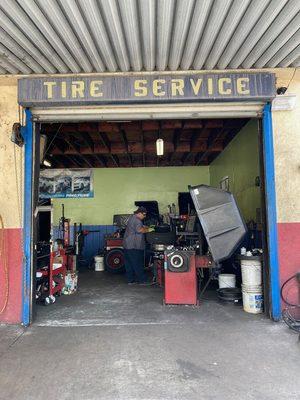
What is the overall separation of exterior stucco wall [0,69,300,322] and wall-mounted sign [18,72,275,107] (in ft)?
1.10

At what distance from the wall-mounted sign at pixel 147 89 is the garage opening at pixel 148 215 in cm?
60

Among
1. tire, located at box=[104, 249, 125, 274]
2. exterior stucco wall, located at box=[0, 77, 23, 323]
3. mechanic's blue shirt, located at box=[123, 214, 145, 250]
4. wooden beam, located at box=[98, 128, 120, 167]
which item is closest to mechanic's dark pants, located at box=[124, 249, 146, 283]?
mechanic's blue shirt, located at box=[123, 214, 145, 250]

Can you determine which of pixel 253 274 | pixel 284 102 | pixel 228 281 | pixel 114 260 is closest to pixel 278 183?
pixel 284 102

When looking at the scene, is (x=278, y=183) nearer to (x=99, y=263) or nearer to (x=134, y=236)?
(x=134, y=236)

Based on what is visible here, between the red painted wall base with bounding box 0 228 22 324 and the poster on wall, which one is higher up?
the poster on wall

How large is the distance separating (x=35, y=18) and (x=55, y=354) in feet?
11.0

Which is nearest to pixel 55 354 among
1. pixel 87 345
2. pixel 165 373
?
pixel 87 345

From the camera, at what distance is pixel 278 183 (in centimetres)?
457

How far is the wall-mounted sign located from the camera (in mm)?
4398

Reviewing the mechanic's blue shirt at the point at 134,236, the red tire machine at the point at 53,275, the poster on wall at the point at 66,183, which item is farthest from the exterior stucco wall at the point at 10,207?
the poster on wall at the point at 66,183

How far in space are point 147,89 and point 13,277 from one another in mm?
3068

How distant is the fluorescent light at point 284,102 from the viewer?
14.8ft

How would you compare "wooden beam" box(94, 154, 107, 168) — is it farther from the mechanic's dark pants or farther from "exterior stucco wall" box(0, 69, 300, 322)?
"exterior stucco wall" box(0, 69, 300, 322)

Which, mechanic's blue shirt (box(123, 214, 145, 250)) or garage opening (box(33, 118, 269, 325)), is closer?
garage opening (box(33, 118, 269, 325))
